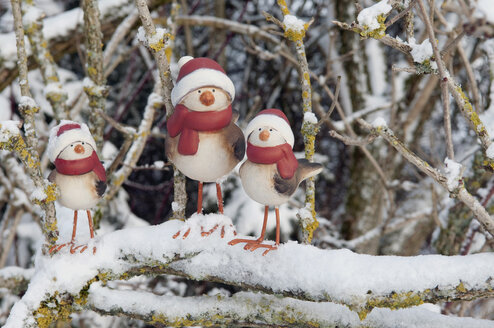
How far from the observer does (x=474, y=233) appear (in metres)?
1.44

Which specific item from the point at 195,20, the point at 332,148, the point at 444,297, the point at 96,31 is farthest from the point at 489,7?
the point at 332,148

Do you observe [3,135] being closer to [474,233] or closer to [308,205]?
[308,205]

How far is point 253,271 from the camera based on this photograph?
0.87 metres

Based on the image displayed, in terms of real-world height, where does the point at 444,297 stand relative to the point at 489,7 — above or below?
below

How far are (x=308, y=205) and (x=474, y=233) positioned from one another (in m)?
0.75

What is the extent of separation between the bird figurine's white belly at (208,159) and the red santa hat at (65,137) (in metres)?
0.19

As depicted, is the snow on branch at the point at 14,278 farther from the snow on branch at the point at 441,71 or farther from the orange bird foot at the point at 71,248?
the snow on branch at the point at 441,71

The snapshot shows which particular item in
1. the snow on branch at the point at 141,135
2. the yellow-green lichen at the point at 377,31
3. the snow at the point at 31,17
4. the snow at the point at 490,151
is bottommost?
the snow at the point at 490,151

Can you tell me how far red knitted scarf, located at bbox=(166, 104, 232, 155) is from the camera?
82cm

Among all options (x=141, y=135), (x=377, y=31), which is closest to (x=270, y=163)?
(x=377, y=31)

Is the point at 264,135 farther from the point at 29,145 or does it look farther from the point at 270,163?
the point at 29,145

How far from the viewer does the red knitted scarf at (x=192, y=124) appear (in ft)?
2.69

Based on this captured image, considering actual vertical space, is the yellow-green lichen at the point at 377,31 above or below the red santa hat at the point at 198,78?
above

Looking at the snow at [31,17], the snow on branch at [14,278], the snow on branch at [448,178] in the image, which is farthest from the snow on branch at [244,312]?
the snow at [31,17]
